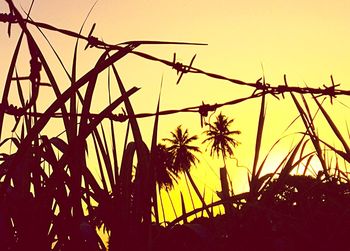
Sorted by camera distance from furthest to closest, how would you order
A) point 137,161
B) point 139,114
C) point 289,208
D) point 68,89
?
point 289,208 → point 139,114 → point 137,161 → point 68,89

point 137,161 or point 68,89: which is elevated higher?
point 68,89

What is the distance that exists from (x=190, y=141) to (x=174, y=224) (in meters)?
80.2

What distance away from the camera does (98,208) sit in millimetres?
2062

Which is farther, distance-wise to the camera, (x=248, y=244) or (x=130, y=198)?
(x=248, y=244)

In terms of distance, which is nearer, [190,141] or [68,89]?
[68,89]

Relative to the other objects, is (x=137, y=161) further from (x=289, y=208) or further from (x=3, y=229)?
(x=289, y=208)

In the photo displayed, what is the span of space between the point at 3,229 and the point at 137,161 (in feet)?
1.56

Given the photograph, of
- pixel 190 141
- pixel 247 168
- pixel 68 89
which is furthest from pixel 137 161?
pixel 190 141

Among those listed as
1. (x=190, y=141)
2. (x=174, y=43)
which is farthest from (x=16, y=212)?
(x=190, y=141)

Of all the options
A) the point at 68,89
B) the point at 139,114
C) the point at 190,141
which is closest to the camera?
the point at 68,89

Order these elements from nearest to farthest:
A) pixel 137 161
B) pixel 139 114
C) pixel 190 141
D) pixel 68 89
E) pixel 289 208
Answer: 1. pixel 68 89
2. pixel 137 161
3. pixel 139 114
4. pixel 289 208
5. pixel 190 141

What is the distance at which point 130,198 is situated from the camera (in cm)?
210

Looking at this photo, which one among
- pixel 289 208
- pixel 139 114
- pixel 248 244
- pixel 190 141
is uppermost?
pixel 190 141

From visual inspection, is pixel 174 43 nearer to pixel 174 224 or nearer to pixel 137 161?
pixel 137 161
